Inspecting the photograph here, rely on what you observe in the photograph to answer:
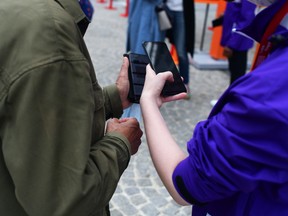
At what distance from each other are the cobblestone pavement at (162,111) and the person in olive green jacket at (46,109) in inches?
73.9

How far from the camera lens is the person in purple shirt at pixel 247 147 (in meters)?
0.85

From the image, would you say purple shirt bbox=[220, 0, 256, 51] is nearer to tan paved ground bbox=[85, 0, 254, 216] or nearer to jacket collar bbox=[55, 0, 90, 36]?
tan paved ground bbox=[85, 0, 254, 216]

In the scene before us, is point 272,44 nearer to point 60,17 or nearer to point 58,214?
point 60,17

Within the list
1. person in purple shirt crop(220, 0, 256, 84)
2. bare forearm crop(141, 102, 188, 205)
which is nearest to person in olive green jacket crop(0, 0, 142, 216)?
bare forearm crop(141, 102, 188, 205)

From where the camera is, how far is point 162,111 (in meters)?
4.38

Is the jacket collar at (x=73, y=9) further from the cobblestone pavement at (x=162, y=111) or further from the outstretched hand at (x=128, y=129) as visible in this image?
the cobblestone pavement at (x=162, y=111)

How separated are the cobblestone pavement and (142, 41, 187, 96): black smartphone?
5.06 ft

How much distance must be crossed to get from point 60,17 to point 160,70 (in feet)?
1.89

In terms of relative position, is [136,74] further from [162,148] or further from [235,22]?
[235,22]

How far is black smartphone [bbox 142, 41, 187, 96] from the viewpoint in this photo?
1.33 meters

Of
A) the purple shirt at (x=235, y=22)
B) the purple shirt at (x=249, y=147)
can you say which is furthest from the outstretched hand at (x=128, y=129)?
the purple shirt at (x=235, y=22)

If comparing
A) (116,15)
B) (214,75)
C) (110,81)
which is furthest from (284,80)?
(116,15)

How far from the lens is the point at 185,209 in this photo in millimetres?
2830

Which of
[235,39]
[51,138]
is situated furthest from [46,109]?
[235,39]
